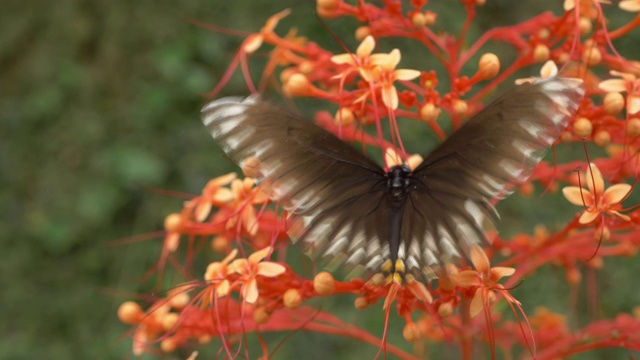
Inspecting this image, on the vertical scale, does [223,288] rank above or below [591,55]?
below

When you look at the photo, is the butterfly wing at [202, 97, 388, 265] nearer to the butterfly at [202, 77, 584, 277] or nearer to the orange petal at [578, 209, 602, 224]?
the butterfly at [202, 77, 584, 277]

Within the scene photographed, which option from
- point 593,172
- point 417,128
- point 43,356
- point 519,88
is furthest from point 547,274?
point 43,356

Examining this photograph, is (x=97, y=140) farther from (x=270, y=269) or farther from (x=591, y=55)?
(x=591, y=55)

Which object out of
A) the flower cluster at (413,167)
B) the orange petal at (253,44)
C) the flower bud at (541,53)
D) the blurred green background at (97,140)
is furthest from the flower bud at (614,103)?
the blurred green background at (97,140)

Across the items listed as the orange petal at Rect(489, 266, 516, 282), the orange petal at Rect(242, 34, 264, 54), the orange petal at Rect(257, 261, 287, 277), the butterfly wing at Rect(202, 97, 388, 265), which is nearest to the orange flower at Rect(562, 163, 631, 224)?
the orange petal at Rect(489, 266, 516, 282)

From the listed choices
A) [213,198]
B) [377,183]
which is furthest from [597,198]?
[213,198]

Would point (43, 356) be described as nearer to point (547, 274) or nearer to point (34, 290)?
point (34, 290)

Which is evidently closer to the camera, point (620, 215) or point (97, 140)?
point (620, 215)
